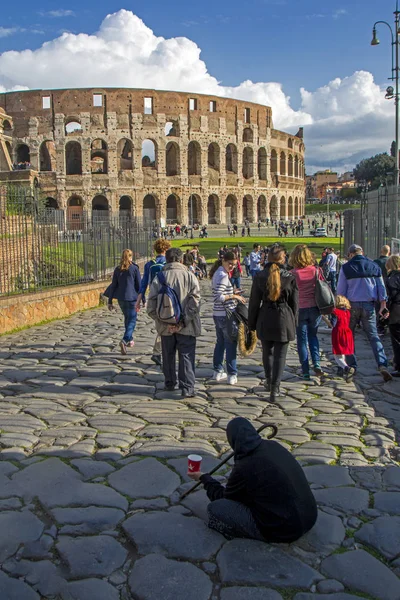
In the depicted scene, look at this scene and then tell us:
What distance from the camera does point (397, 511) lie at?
334 centimetres

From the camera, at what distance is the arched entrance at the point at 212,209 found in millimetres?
52688

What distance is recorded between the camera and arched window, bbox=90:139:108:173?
1952 inches

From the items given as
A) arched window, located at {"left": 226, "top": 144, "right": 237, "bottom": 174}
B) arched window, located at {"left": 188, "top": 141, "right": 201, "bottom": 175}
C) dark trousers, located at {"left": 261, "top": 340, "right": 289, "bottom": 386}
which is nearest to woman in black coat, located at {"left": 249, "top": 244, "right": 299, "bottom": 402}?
dark trousers, located at {"left": 261, "top": 340, "right": 289, "bottom": 386}

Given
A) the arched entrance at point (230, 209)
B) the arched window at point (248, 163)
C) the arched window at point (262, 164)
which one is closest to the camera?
the arched entrance at point (230, 209)

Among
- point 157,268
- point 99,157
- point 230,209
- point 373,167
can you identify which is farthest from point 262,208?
point 157,268

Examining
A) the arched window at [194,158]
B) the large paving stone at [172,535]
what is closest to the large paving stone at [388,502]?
the large paving stone at [172,535]

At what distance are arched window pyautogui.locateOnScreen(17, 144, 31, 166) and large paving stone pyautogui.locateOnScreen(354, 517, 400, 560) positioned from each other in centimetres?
4934

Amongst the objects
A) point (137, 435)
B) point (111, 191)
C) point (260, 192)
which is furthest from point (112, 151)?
point (137, 435)

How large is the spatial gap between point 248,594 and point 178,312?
312 cm

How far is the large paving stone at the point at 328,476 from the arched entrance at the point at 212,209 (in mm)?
49444

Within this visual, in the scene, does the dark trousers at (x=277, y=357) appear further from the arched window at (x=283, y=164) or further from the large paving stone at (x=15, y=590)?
the arched window at (x=283, y=164)

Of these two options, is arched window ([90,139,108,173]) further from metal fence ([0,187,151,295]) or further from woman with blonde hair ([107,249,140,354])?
woman with blonde hair ([107,249,140,354])

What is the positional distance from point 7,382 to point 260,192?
168 ft

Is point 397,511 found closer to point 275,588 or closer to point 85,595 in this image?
point 275,588
